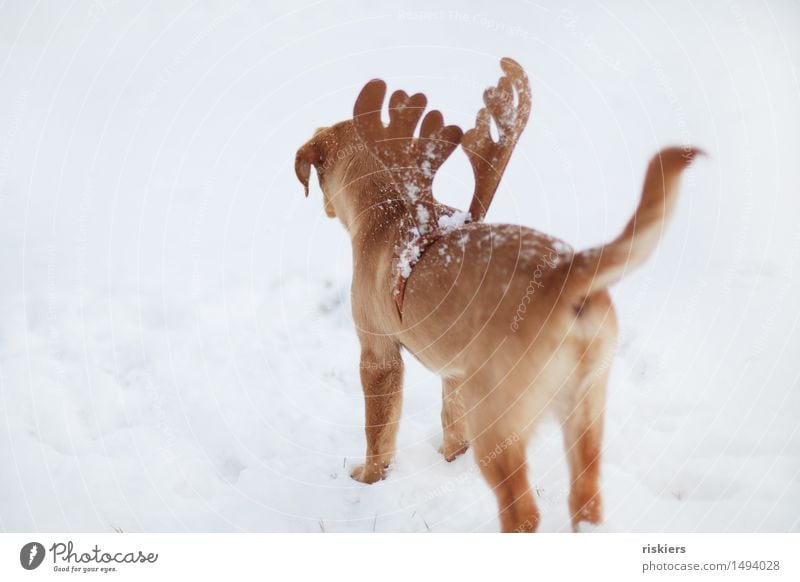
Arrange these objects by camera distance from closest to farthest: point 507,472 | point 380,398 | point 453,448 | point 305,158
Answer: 1. point 507,472
2. point 380,398
3. point 305,158
4. point 453,448

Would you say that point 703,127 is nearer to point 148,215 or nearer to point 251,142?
point 251,142

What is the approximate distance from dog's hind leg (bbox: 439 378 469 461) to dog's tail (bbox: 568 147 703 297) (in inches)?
33.3

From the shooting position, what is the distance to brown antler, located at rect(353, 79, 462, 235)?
1676 millimetres

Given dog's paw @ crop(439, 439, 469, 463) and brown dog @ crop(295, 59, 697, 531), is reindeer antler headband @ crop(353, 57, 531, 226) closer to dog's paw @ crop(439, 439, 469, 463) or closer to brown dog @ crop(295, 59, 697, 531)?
brown dog @ crop(295, 59, 697, 531)

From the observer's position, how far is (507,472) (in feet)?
4.41

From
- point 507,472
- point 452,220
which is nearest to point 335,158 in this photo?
point 452,220

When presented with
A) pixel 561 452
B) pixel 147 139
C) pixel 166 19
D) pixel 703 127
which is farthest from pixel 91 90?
pixel 703 127

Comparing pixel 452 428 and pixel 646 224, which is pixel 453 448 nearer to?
pixel 452 428

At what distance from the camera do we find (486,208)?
66.4 inches

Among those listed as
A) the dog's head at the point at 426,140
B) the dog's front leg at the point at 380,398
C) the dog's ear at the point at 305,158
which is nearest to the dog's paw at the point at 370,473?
the dog's front leg at the point at 380,398

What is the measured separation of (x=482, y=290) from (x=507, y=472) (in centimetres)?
42

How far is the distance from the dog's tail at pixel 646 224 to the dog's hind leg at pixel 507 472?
0.42 m
